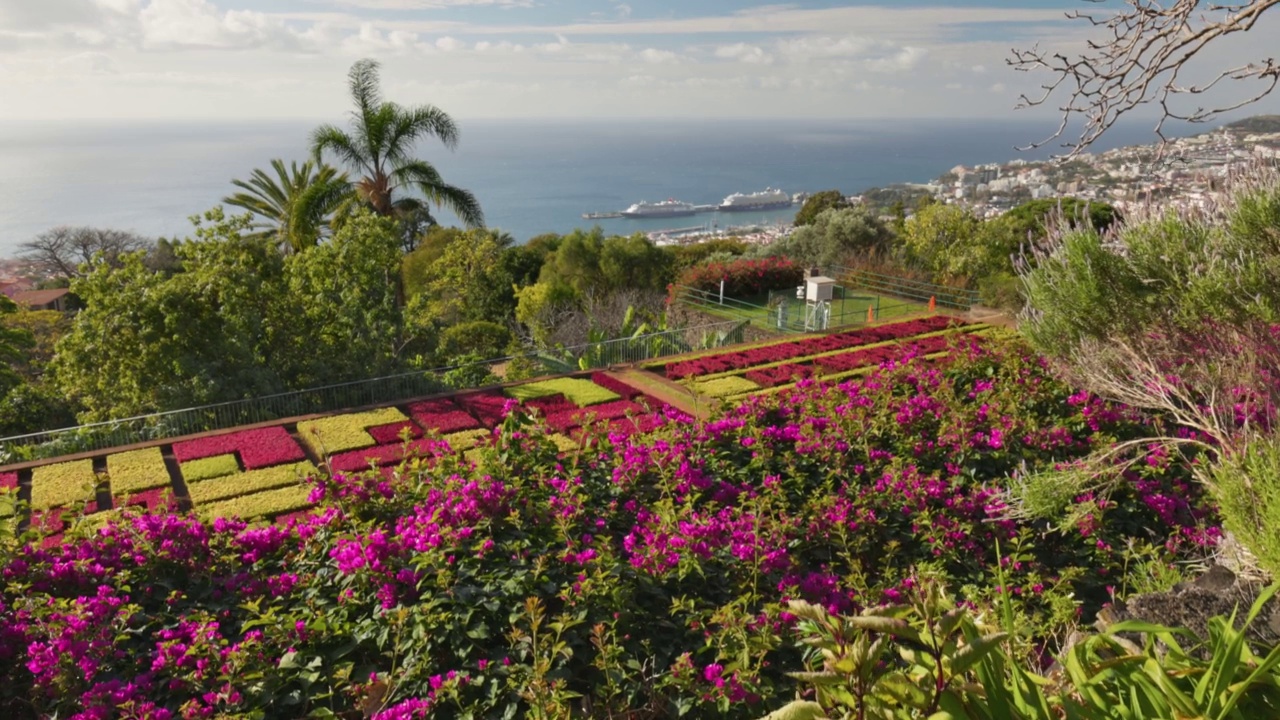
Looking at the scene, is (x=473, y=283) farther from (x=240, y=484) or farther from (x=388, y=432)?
(x=240, y=484)

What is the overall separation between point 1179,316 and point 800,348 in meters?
9.28

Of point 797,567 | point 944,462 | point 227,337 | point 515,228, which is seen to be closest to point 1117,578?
point 944,462

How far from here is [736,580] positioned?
13.9 feet

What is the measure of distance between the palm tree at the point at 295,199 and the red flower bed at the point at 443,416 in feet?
32.8

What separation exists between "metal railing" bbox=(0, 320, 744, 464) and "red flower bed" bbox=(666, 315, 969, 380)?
66.8 inches

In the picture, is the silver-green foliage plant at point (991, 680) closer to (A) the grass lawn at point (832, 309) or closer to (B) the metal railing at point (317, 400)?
(B) the metal railing at point (317, 400)

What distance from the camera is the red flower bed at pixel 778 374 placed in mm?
12391

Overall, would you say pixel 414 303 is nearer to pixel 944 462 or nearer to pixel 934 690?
pixel 944 462

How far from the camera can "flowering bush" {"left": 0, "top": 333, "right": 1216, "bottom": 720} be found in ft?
10.3

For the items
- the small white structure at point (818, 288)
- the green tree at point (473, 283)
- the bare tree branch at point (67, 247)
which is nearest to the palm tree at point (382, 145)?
the green tree at point (473, 283)

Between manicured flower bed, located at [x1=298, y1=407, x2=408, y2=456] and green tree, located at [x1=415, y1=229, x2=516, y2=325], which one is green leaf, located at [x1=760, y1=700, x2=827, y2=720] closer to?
manicured flower bed, located at [x1=298, y1=407, x2=408, y2=456]

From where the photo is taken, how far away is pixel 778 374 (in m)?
12.8

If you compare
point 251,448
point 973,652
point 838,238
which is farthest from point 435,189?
point 973,652

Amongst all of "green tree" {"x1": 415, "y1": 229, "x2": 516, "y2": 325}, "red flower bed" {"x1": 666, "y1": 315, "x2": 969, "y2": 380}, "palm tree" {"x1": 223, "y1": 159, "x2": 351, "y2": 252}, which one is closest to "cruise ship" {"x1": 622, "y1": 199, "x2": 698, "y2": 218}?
"green tree" {"x1": 415, "y1": 229, "x2": 516, "y2": 325}
